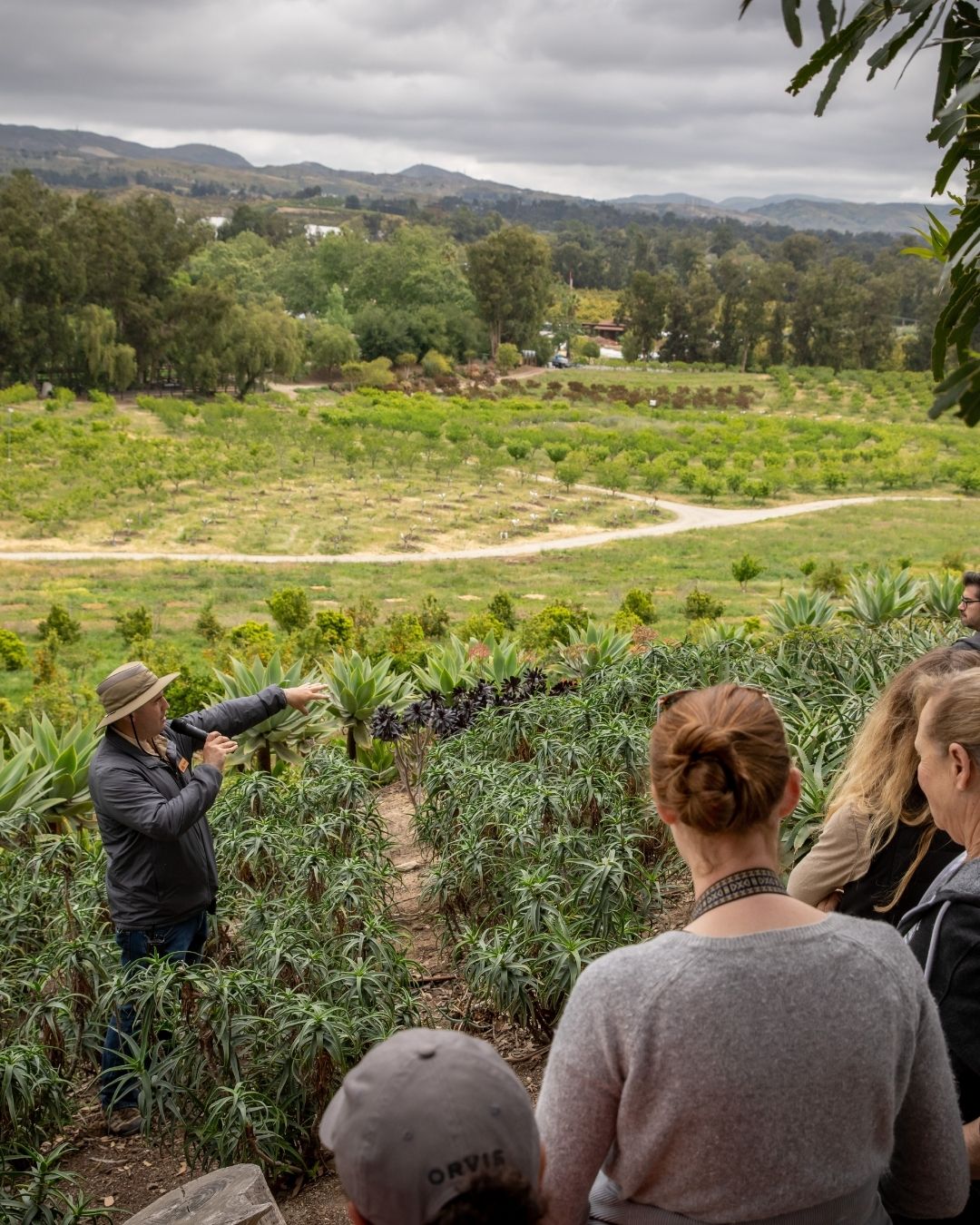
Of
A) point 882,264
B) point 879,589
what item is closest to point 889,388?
point 882,264

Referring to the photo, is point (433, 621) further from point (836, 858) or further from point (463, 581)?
point (836, 858)

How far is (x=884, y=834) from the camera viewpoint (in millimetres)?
2021

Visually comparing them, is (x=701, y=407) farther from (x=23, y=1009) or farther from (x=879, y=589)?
(x=23, y=1009)

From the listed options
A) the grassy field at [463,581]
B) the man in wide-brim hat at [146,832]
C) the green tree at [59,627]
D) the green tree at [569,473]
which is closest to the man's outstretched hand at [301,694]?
the man in wide-brim hat at [146,832]

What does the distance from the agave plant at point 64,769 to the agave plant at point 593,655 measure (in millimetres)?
2552

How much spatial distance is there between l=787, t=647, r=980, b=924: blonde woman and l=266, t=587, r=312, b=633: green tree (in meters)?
13.3

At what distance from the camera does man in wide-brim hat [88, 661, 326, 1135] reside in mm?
3078

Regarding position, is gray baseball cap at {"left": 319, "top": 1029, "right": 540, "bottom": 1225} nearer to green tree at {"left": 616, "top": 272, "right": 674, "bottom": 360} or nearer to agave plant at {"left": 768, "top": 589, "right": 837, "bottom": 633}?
agave plant at {"left": 768, "top": 589, "right": 837, "bottom": 633}

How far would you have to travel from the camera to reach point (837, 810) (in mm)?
2062

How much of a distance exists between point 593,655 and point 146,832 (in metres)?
4.18

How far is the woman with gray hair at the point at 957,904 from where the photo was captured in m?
1.52

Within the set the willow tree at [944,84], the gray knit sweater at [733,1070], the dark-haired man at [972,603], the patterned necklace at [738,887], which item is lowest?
the dark-haired man at [972,603]

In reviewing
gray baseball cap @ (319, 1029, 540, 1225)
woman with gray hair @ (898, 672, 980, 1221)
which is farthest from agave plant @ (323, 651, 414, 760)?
gray baseball cap @ (319, 1029, 540, 1225)

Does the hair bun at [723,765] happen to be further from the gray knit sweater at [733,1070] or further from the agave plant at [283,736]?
the agave plant at [283,736]
